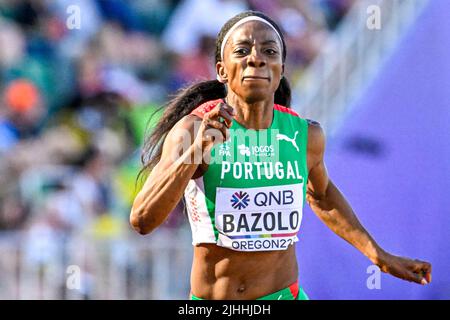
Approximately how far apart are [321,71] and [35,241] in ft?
9.04

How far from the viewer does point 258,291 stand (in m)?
4.65

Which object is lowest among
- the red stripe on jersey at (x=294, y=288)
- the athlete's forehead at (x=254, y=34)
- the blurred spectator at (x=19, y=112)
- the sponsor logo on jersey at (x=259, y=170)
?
the red stripe on jersey at (x=294, y=288)

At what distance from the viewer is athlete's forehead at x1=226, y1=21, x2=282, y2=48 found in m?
4.56

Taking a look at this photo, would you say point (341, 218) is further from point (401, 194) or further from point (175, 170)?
point (401, 194)

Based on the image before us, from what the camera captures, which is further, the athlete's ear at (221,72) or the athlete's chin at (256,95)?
the athlete's ear at (221,72)

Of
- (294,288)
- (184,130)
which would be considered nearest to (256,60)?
(184,130)

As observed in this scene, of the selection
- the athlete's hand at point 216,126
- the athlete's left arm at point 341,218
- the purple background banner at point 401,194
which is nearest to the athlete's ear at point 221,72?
the athlete's left arm at point 341,218

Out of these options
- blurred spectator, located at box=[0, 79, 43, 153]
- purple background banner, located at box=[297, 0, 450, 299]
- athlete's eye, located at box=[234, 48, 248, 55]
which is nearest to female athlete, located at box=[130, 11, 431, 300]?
→ athlete's eye, located at box=[234, 48, 248, 55]

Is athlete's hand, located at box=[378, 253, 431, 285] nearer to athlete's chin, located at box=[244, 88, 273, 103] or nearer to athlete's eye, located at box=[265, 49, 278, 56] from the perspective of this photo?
athlete's chin, located at box=[244, 88, 273, 103]

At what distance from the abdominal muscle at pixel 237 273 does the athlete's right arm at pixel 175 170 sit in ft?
1.55

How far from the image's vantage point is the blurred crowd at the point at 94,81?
8.07 m

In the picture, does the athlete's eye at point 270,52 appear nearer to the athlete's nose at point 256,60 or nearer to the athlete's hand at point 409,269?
the athlete's nose at point 256,60
